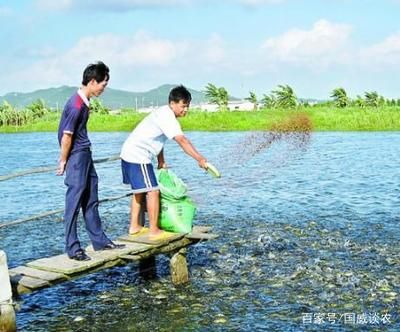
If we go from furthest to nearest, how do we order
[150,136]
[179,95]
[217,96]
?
[217,96] → [150,136] → [179,95]

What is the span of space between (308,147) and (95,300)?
27440 millimetres

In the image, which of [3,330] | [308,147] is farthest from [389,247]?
[308,147]

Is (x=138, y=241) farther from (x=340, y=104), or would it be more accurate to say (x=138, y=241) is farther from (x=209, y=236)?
(x=340, y=104)

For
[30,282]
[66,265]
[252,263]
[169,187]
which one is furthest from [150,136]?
[252,263]

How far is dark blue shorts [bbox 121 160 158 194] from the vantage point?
7.81m

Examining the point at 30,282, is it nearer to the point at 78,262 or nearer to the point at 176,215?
the point at 78,262

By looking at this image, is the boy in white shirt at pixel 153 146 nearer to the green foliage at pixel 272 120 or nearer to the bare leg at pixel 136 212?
the bare leg at pixel 136 212

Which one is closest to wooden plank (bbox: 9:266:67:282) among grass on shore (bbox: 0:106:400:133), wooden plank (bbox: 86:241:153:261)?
wooden plank (bbox: 86:241:153:261)

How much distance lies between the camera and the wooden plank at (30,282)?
6250mm

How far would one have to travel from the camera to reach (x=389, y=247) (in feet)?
35.5

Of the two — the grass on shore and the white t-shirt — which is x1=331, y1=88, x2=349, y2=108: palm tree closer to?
the grass on shore

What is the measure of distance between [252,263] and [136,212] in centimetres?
261

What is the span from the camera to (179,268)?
27.8 ft

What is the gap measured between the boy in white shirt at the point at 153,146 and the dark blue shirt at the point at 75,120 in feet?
3.18
